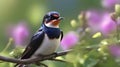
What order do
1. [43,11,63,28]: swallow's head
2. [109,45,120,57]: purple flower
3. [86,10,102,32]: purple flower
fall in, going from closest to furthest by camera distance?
[109,45,120,57]: purple flower → [86,10,102,32]: purple flower → [43,11,63,28]: swallow's head

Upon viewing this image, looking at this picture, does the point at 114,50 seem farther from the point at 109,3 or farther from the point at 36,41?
the point at 36,41

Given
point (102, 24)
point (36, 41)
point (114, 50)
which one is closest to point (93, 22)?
point (102, 24)

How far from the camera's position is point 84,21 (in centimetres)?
39

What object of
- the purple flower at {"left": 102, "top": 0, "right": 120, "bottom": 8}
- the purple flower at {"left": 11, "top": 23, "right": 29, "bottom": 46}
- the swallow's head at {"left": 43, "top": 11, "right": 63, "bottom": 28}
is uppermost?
the purple flower at {"left": 102, "top": 0, "right": 120, "bottom": 8}

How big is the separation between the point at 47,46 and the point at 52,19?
0.06m

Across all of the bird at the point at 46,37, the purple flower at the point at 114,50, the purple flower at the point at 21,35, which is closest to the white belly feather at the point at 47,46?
the bird at the point at 46,37

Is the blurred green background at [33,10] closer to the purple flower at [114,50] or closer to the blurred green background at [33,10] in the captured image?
the blurred green background at [33,10]

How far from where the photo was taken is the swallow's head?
0.59m

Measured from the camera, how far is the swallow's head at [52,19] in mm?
587

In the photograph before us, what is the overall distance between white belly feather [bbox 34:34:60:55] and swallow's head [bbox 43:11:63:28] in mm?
29

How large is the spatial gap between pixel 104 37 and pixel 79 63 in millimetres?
46

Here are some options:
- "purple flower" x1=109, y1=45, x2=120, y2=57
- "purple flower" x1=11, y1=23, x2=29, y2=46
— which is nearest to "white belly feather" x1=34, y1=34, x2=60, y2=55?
"purple flower" x1=11, y1=23, x2=29, y2=46

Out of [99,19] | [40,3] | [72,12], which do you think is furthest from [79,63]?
[72,12]

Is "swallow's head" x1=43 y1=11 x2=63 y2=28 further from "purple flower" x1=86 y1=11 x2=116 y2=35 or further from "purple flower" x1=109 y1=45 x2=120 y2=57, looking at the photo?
"purple flower" x1=109 y1=45 x2=120 y2=57
